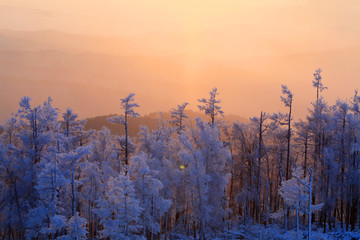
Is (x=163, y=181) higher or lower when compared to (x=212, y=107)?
lower

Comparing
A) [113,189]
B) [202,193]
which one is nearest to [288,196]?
[202,193]

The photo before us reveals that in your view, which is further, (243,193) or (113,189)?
(243,193)

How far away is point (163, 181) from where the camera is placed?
31891mm

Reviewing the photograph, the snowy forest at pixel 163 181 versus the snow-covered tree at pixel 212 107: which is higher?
the snow-covered tree at pixel 212 107

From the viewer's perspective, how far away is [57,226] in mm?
23172

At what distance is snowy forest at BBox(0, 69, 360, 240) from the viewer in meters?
24.8

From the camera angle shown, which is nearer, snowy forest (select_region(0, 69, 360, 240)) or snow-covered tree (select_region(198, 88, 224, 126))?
snowy forest (select_region(0, 69, 360, 240))

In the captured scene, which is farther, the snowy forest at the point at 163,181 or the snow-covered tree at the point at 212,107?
the snow-covered tree at the point at 212,107

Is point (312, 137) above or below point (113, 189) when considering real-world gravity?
above

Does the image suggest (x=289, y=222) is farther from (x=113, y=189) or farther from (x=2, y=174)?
(x=2, y=174)

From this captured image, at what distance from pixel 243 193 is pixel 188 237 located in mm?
9041

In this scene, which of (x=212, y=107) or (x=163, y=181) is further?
(x=212, y=107)

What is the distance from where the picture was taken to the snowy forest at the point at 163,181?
2484 centimetres

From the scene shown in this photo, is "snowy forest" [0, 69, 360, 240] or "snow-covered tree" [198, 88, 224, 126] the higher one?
"snow-covered tree" [198, 88, 224, 126]
